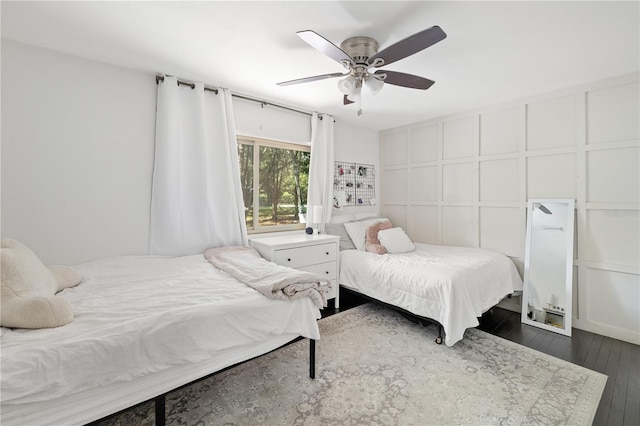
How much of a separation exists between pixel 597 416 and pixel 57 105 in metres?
4.12

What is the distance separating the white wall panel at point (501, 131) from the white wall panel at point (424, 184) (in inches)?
25.8

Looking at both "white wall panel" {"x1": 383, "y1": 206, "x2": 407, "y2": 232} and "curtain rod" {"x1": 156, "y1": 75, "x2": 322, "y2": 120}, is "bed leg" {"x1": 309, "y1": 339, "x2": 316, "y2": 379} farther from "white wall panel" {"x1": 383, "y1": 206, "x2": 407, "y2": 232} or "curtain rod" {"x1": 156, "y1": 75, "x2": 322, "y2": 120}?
"white wall panel" {"x1": 383, "y1": 206, "x2": 407, "y2": 232}

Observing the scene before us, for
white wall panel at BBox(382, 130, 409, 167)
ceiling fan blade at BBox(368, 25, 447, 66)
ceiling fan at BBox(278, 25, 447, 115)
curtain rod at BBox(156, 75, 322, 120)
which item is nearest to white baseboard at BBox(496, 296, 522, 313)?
white wall panel at BBox(382, 130, 409, 167)

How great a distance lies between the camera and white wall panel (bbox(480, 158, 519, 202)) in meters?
3.00

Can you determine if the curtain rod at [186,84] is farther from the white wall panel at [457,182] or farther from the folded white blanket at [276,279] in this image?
the white wall panel at [457,182]

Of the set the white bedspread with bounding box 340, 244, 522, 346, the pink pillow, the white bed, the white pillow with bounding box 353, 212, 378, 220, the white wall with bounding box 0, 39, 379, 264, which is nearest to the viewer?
the white bed

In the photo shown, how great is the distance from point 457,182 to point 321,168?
1.77m

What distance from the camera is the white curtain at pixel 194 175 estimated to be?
2416 mm

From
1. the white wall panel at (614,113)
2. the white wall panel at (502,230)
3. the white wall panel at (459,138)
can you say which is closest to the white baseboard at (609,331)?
the white wall panel at (502,230)

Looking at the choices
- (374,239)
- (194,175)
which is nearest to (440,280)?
(374,239)

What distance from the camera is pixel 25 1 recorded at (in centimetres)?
152

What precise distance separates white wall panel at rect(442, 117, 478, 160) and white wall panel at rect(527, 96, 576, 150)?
552 mm

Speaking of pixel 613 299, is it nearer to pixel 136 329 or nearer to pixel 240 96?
pixel 136 329

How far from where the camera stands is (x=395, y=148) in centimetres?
416
